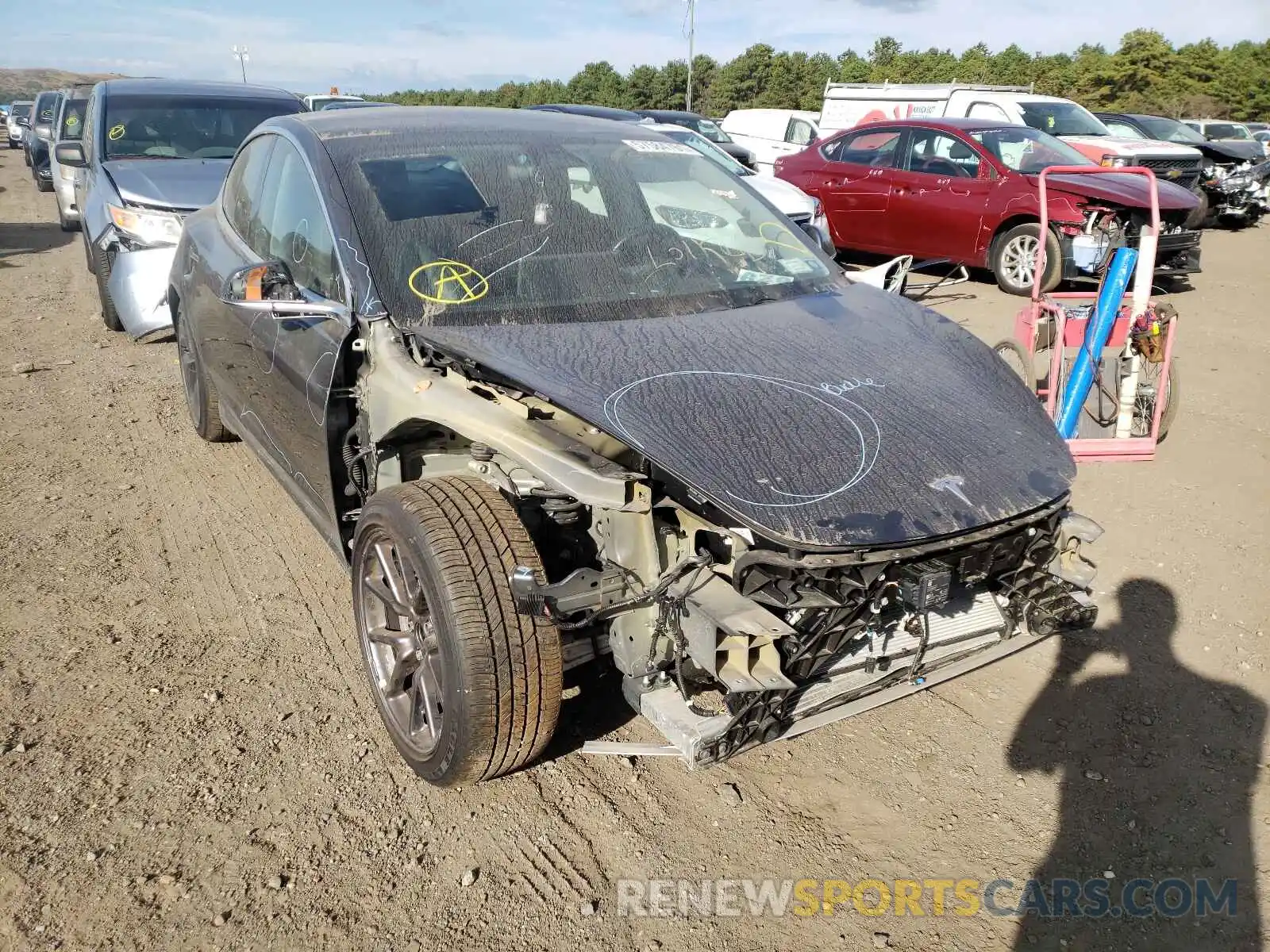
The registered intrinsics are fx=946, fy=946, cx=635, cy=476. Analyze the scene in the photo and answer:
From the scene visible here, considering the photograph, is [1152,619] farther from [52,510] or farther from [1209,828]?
[52,510]

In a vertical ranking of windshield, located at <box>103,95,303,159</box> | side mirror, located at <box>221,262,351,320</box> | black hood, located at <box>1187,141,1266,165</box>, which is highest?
windshield, located at <box>103,95,303,159</box>

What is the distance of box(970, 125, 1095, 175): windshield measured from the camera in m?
9.84

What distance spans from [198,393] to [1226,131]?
72.2ft

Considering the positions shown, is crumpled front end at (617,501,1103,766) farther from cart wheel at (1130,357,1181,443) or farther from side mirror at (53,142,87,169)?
side mirror at (53,142,87,169)

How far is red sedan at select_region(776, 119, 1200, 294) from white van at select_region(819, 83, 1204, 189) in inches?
70.0

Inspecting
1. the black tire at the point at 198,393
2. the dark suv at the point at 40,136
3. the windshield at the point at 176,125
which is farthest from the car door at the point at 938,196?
the dark suv at the point at 40,136

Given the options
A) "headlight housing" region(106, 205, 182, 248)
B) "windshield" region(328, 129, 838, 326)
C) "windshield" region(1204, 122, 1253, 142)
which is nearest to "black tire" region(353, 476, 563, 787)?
"windshield" region(328, 129, 838, 326)

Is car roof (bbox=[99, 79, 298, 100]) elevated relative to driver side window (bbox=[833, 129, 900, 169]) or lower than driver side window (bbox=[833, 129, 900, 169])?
elevated

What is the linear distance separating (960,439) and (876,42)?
55.6 m

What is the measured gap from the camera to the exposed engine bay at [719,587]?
7.11ft

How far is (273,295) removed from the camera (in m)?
3.07

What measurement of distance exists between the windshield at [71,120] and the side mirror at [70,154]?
5624mm

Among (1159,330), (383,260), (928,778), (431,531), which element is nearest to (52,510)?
(383,260)

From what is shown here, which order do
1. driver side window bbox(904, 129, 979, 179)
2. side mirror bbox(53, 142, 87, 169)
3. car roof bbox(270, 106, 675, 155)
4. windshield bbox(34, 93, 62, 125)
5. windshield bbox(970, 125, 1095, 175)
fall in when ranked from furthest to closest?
windshield bbox(34, 93, 62, 125) → driver side window bbox(904, 129, 979, 179) → windshield bbox(970, 125, 1095, 175) → side mirror bbox(53, 142, 87, 169) → car roof bbox(270, 106, 675, 155)
